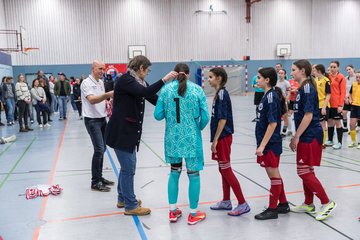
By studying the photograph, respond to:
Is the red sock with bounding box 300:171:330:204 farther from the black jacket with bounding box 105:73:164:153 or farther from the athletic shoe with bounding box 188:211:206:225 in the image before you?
the black jacket with bounding box 105:73:164:153

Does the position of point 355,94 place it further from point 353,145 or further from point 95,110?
point 95,110

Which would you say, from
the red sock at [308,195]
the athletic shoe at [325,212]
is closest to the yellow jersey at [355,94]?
the red sock at [308,195]

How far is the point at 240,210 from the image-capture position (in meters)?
3.85

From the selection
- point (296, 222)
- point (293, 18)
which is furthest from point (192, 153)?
point (293, 18)

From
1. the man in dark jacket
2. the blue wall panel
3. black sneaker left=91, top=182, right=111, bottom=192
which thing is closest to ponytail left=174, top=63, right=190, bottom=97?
the man in dark jacket

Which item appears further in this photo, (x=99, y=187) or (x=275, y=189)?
(x=99, y=187)

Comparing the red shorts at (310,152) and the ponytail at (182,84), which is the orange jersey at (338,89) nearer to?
the red shorts at (310,152)

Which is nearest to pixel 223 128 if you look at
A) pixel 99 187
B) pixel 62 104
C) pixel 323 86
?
pixel 99 187

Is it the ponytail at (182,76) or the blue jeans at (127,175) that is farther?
the blue jeans at (127,175)

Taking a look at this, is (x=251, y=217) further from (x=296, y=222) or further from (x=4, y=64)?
(x=4, y=64)

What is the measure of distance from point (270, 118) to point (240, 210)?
3.76 feet

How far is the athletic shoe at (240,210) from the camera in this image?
151 inches

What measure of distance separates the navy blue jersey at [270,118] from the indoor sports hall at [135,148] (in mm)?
43

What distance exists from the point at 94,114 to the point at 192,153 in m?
1.84
